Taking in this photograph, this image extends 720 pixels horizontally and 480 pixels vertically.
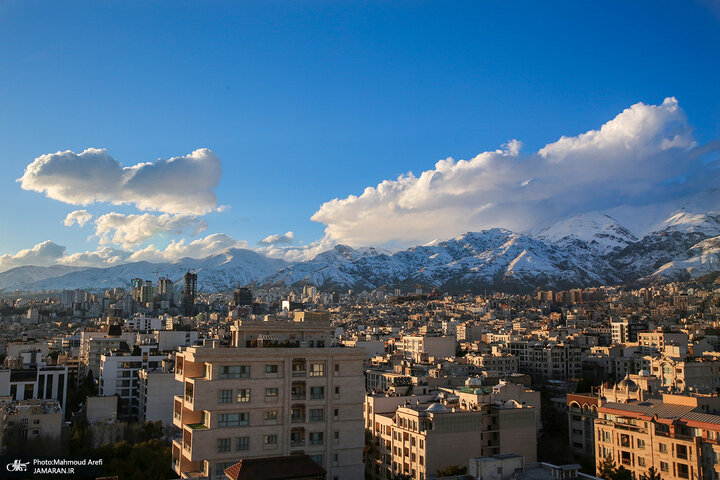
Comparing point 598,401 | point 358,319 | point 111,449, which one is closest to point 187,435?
point 111,449

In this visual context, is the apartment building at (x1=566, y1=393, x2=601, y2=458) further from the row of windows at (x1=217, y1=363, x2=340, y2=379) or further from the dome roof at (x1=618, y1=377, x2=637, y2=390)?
the row of windows at (x1=217, y1=363, x2=340, y2=379)

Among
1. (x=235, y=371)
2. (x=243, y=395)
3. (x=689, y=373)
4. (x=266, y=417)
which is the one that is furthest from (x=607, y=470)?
(x=689, y=373)

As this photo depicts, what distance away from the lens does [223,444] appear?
25.5 meters

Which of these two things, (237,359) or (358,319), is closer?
(237,359)

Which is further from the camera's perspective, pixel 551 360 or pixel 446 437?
pixel 551 360

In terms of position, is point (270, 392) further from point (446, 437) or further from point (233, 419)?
point (446, 437)

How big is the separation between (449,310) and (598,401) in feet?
503

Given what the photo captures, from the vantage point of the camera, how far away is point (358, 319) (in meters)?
180

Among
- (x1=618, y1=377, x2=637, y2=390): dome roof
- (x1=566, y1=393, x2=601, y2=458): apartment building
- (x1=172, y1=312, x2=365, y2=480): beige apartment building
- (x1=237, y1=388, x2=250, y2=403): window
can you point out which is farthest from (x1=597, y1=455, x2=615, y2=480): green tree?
(x1=237, y1=388, x2=250, y2=403): window

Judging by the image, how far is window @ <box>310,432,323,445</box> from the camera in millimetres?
27266

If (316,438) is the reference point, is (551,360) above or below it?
below

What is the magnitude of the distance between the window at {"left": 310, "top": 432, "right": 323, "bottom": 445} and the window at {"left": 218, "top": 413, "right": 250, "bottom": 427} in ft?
9.70

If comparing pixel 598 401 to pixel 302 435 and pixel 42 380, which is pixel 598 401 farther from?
pixel 42 380

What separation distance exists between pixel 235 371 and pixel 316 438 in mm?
4653
